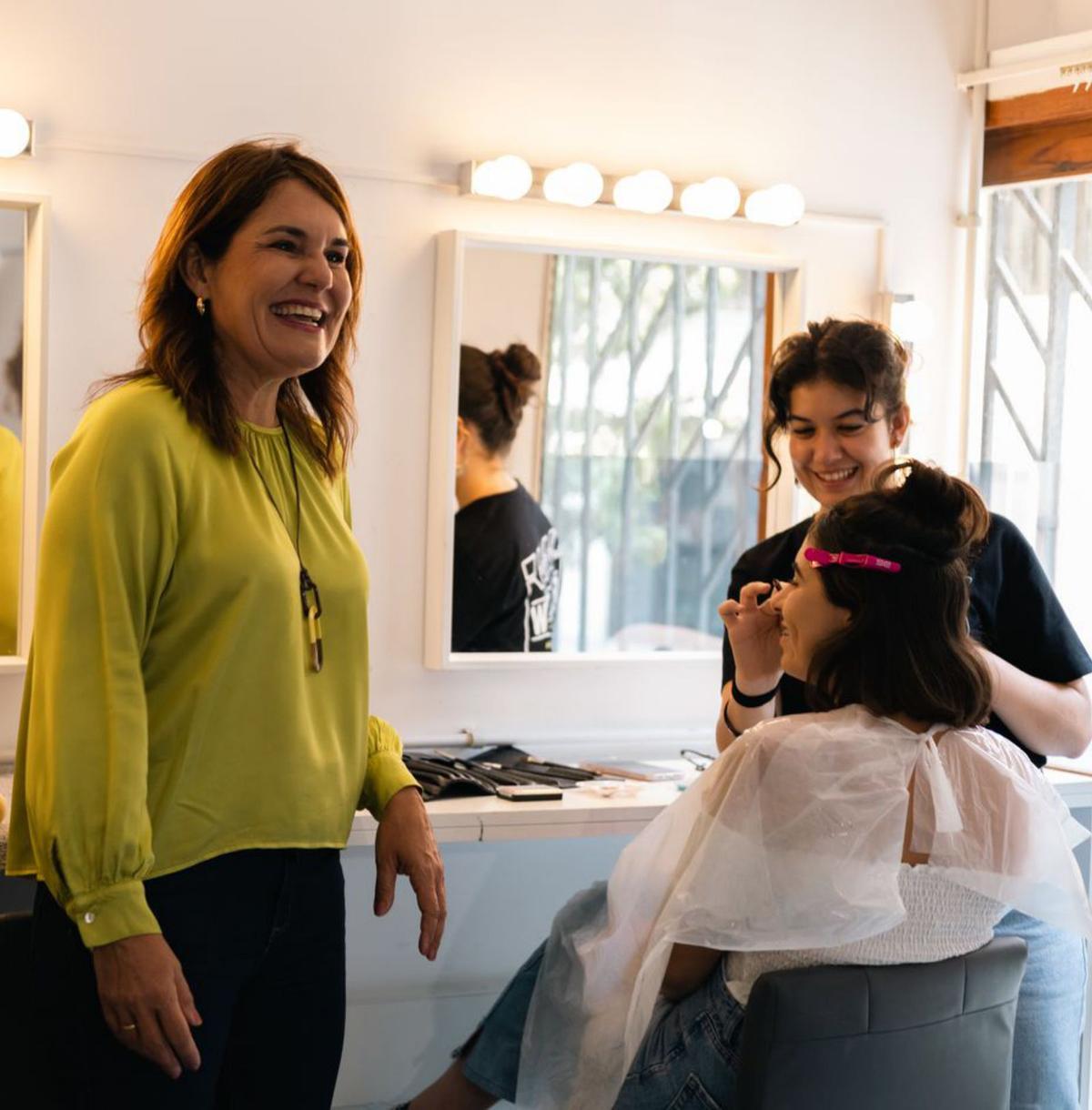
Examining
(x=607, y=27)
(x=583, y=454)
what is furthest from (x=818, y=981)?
(x=607, y=27)

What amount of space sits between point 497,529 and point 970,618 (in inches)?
36.0

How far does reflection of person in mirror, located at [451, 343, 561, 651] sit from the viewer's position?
99.2 inches

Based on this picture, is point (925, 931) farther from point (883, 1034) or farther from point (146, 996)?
point (146, 996)

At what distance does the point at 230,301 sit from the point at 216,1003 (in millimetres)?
618

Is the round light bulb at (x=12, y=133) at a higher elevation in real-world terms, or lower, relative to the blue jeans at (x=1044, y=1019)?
higher

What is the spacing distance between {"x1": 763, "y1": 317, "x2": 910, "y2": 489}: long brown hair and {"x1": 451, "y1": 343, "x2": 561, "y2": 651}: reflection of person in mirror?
660mm

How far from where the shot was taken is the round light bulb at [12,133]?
2.17m

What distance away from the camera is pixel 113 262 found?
7.51ft

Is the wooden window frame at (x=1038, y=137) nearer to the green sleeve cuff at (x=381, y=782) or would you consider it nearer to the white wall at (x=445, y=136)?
the white wall at (x=445, y=136)

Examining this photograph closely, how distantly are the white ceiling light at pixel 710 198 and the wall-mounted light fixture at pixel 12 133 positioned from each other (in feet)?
3.56

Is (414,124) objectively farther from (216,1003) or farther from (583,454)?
(216,1003)

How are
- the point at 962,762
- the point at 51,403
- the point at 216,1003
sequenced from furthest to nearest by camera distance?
the point at 51,403 < the point at 962,762 < the point at 216,1003

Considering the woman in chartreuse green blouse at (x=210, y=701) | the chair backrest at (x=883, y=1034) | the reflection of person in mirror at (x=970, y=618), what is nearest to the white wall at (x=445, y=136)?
the reflection of person in mirror at (x=970, y=618)

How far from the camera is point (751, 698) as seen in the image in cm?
191
